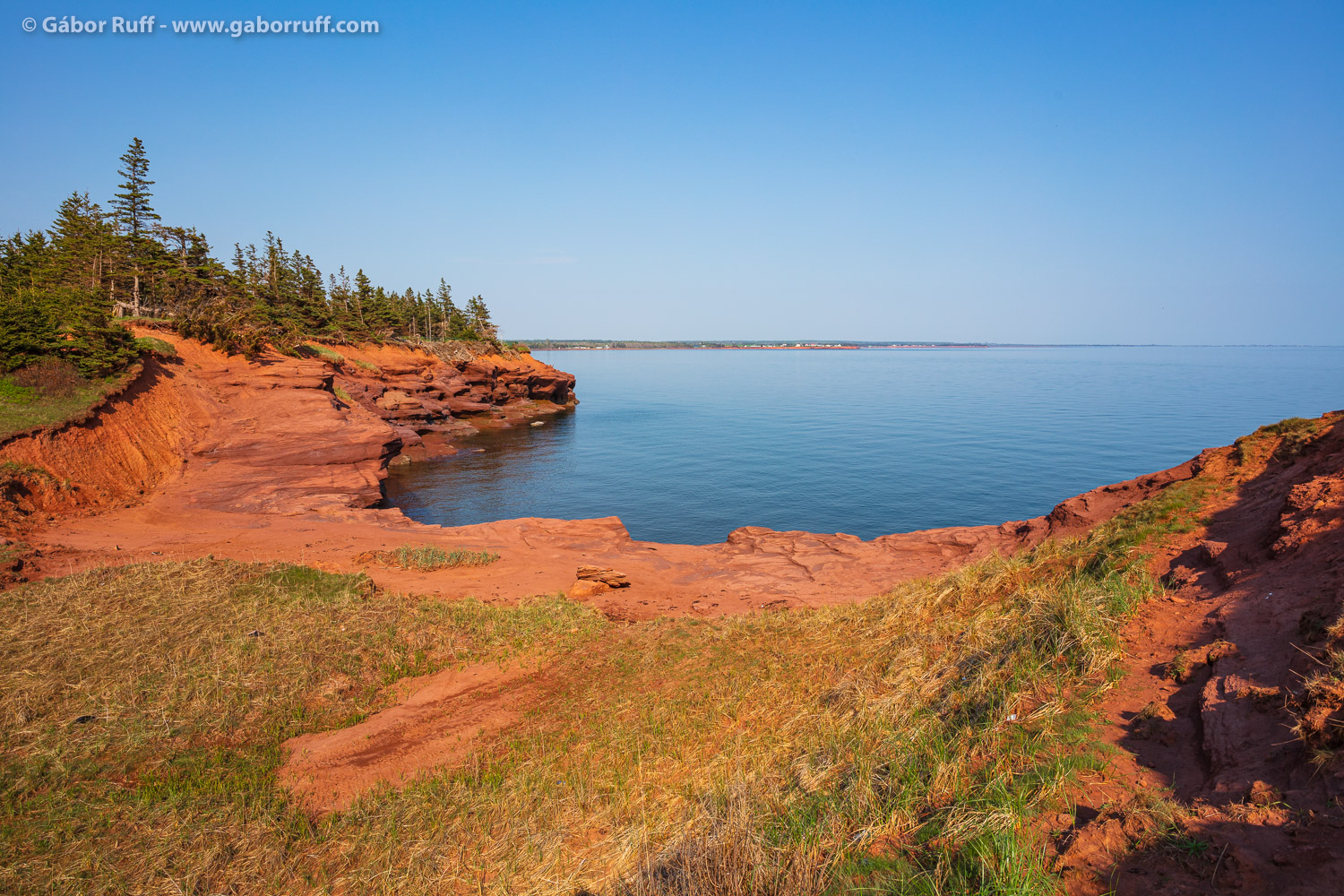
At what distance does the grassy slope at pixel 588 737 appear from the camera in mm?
5762

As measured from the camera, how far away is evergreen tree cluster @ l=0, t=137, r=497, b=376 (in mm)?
25859

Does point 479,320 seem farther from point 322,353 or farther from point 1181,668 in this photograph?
point 1181,668

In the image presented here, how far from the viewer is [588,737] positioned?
9.18 metres

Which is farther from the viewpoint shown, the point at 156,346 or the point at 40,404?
the point at 156,346

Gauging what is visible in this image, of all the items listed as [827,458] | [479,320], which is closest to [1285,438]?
[827,458]

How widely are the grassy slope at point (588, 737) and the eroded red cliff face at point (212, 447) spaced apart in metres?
12.6

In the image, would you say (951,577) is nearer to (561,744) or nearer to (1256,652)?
(1256,652)

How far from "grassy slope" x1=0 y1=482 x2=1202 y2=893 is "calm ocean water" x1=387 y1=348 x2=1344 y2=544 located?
17.3 m

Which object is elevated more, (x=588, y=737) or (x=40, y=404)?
(x=40, y=404)

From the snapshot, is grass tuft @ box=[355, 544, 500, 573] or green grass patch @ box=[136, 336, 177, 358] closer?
grass tuft @ box=[355, 544, 500, 573]

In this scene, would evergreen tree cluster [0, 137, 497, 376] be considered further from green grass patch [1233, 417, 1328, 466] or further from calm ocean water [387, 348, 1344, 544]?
green grass patch [1233, 417, 1328, 466]

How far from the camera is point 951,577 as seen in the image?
1384 cm

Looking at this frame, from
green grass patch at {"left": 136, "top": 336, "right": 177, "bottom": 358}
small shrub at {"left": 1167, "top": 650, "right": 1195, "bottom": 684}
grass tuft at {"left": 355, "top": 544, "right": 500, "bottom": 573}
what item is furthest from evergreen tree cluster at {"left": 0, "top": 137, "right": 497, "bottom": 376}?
small shrub at {"left": 1167, "top": 650, "right": 1195, "bottom": 684}

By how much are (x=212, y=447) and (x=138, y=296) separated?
3023 centimetres
